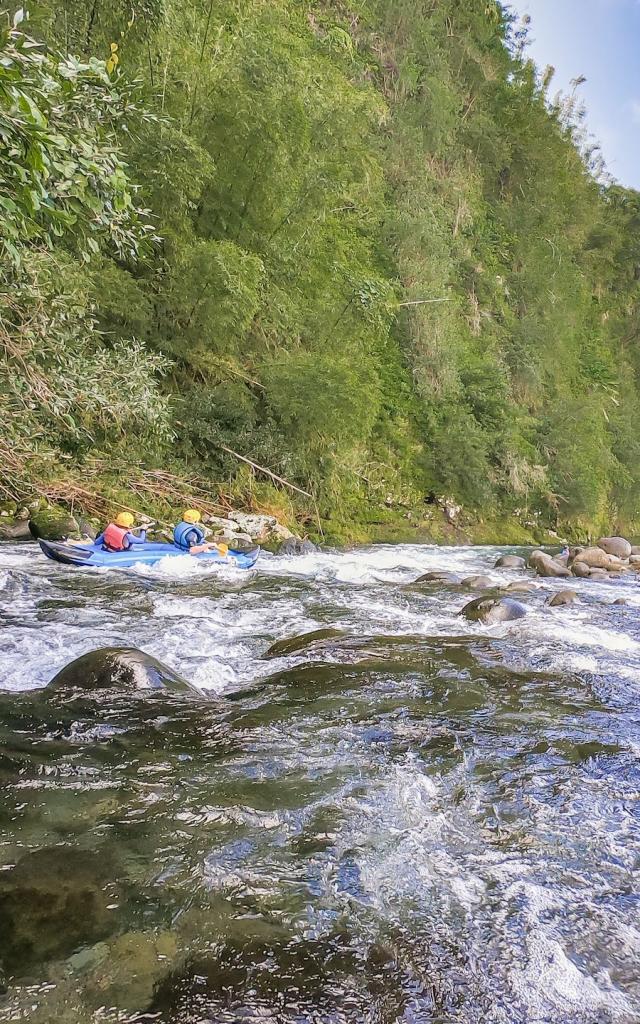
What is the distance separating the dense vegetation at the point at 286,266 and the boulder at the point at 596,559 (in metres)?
4.31

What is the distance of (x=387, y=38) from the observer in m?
24.1

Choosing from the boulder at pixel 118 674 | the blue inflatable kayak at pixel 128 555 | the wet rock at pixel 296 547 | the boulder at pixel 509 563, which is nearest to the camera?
the boulder at pixel 118 674

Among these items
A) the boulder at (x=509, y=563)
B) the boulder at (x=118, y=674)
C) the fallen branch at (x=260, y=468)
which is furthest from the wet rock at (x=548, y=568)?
the boulder at (x=118, y=674)

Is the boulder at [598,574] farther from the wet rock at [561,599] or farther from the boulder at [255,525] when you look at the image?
the boulder at [255,525]

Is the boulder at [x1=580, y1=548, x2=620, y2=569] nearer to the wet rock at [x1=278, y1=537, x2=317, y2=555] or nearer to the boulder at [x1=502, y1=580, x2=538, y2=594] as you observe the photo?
the boulder at [x1=502, y1=580, x2=538, y2=594]

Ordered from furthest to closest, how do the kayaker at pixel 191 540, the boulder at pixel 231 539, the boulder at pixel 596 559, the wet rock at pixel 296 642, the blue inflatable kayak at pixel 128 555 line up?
the boulder at pixel 596 559
the boulder at pixel 231 539
the kayaker at pixel 191 540
the blue inflatable kayak at pixel 128 555
the wet rock at pixel 296 642

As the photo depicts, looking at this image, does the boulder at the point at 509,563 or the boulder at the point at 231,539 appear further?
the boulder at the point at 509,563

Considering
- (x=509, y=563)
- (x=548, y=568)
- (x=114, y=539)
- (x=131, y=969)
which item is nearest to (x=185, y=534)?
(x=114, y=539)

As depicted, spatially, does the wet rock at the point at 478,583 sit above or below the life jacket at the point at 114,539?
below

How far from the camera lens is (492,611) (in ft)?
20.7

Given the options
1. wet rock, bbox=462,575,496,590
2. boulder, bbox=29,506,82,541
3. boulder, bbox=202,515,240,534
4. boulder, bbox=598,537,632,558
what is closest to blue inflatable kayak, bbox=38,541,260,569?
boulder, bbox=29,506,82,541

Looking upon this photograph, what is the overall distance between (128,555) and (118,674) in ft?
14.7

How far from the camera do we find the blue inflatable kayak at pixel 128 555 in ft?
23.7

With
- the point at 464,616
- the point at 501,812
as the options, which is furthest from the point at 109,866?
the point at 464,616
